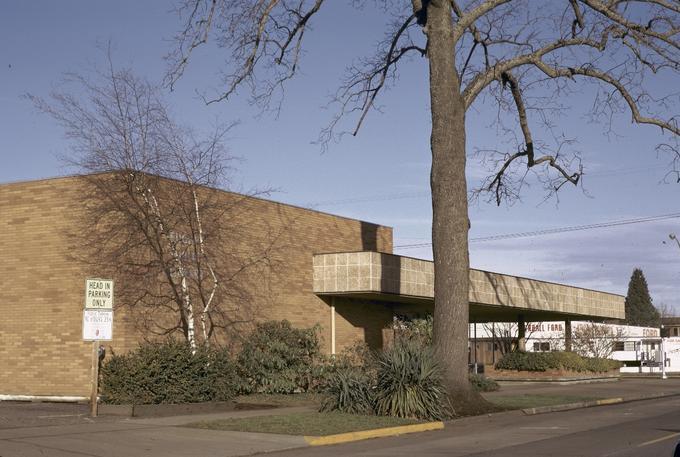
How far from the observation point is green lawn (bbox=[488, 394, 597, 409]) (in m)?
24.3

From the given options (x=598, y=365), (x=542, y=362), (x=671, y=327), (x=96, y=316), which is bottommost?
(x=598, y=365)

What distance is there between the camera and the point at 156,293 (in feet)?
79.6

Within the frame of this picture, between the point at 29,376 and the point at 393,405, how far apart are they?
11136mm

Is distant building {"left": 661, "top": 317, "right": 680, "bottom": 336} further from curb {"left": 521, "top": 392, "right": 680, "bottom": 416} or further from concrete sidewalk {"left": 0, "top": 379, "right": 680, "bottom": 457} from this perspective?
concrete sidewalk {"left": 0, "top": 379, "right": 680, "bottom": 457}

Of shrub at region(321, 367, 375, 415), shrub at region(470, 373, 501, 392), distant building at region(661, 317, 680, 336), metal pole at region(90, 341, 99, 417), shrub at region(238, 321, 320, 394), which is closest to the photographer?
metal pole at region(90, 341, 99, 417)

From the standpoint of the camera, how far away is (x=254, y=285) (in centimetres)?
2828

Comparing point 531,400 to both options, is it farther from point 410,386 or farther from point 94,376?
point 94,376

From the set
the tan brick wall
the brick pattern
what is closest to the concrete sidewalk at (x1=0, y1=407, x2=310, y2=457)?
the tan brick wall

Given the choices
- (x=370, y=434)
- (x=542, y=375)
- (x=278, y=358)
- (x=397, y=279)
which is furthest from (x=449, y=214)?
(x=542, y=375)

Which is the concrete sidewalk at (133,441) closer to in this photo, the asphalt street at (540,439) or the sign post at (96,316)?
the asphalt street at (540,439)

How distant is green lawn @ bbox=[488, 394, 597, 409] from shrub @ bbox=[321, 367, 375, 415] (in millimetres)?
4567

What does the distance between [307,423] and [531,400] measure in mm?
10496

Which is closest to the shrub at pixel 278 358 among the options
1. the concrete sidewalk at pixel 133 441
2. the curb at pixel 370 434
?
the concrete sidewalk at pixel 133 441

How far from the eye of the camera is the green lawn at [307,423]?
56.4ft
